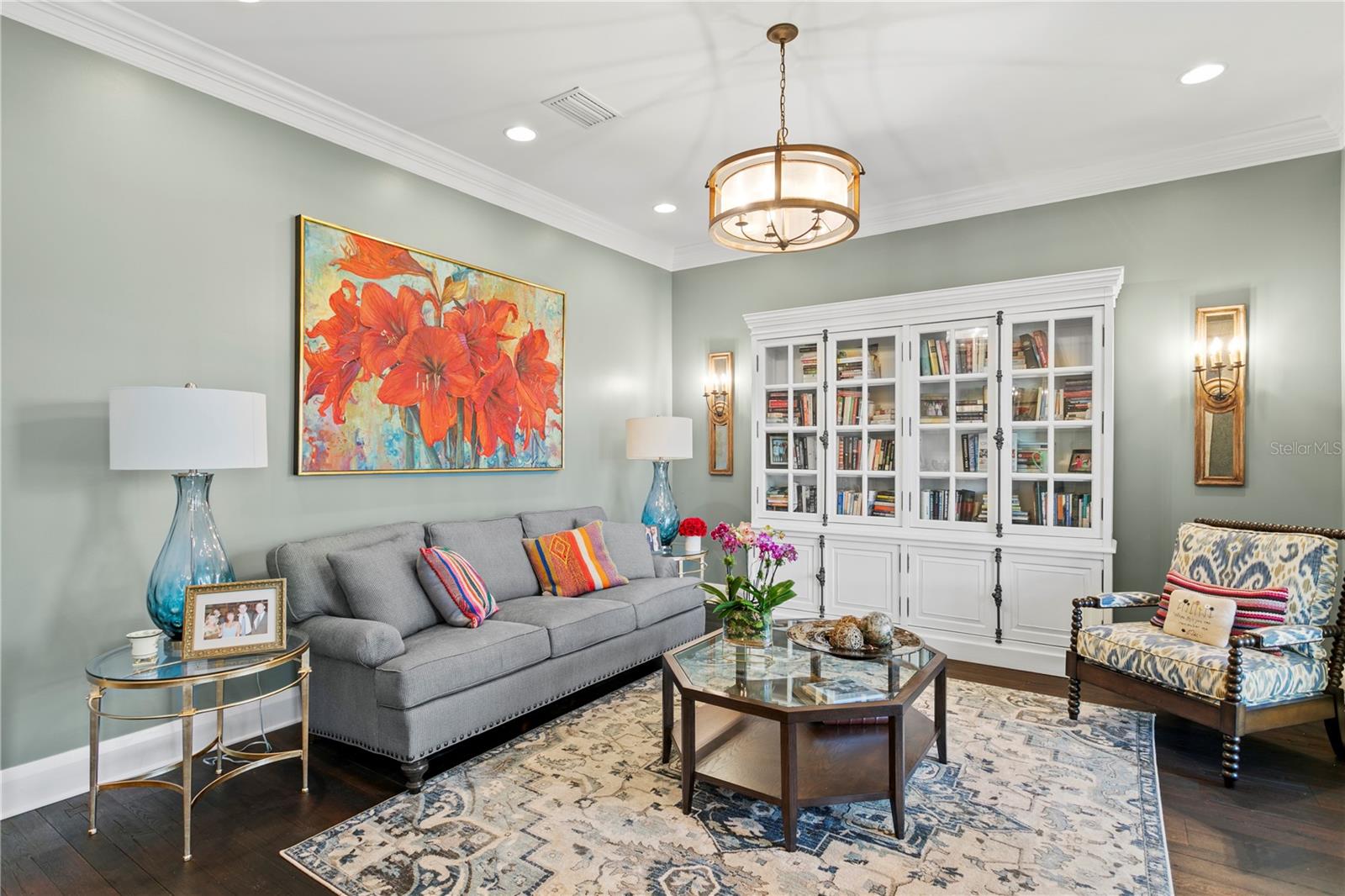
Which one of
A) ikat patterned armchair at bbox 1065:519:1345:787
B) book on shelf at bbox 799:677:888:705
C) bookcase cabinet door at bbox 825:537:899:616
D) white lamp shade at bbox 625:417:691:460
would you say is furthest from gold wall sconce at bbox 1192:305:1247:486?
white lamp shade at bbox 625:417:691:460

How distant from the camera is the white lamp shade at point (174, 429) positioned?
7.56 ft

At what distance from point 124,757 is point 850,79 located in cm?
409

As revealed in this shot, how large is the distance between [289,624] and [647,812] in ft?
5.65

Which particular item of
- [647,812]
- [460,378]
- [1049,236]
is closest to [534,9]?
[460,378]

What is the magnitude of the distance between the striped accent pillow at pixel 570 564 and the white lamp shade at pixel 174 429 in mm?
1776

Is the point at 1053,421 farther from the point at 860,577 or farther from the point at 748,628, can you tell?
the point at 748,628

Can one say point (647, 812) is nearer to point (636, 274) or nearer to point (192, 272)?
point (192, 272)

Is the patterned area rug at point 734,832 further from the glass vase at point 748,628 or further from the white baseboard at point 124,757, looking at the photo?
the white baseboard at point 124,757

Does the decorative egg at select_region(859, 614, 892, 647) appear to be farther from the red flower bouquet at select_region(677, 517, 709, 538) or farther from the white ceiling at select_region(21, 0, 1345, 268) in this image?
the white ceiling at select_region(21, 0, 1345, 268)

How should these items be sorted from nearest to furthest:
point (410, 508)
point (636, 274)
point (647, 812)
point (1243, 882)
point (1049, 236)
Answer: point (1243, 882)
point (647, 812)
point (410, 508)
point (1049, 236)
point (636, 274)

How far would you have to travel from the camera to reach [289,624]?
2969 millimetres

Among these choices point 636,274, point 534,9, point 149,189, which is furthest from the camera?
point 636,274

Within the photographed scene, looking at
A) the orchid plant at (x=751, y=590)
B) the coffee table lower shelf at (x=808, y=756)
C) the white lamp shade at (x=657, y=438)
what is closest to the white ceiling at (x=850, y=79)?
the white lamp shade at (x=657, y=438)

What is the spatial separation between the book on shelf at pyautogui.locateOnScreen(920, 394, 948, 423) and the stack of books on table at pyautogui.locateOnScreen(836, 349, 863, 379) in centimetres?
46
